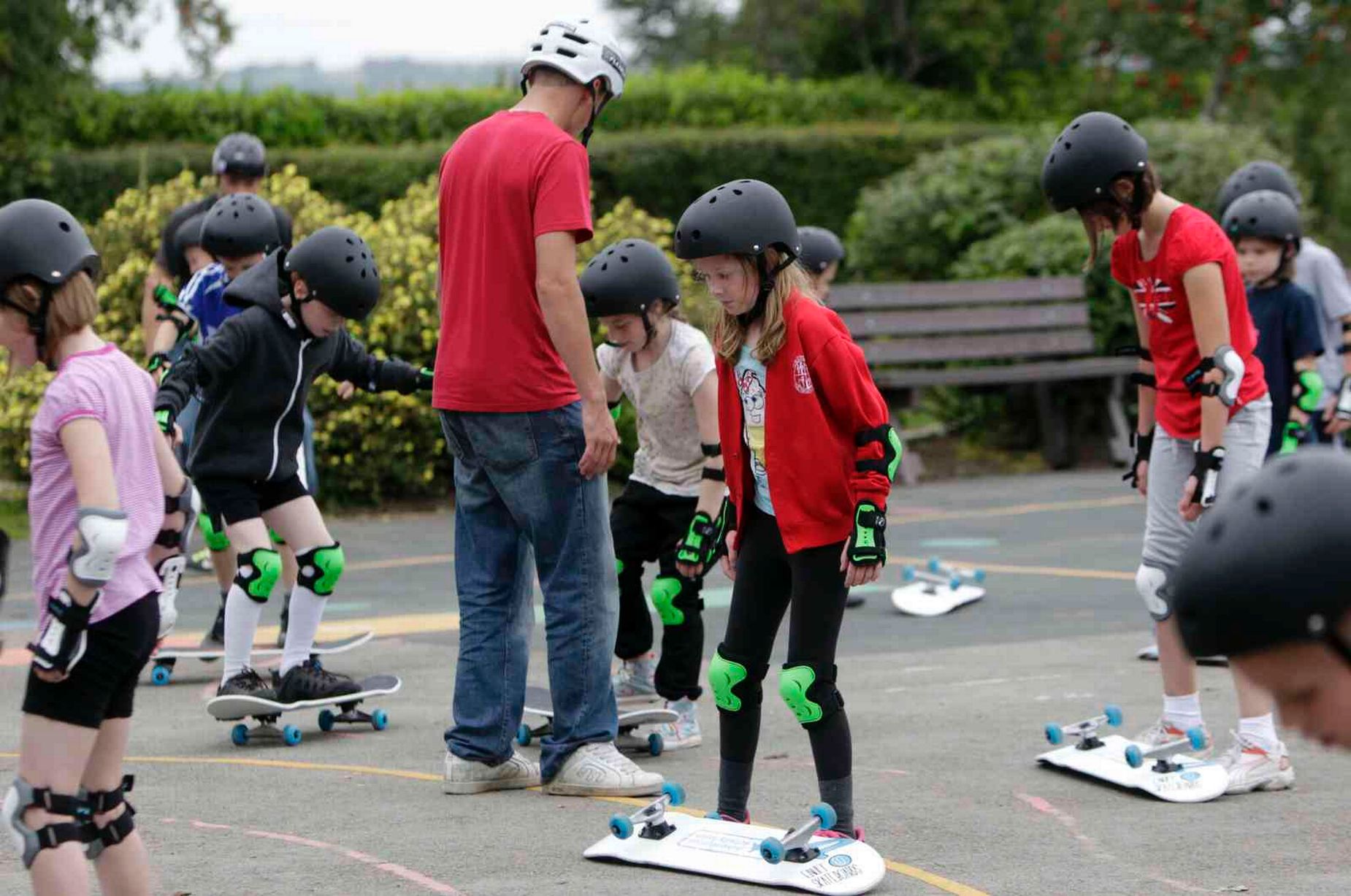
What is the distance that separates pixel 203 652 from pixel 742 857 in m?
3.82

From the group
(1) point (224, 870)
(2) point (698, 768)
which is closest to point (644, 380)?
(2) point (698, 768)

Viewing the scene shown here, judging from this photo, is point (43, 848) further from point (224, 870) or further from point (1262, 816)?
point (1262, 816)

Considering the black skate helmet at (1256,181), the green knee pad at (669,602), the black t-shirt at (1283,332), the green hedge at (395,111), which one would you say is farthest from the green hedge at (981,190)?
the green knee pad at (669,602)

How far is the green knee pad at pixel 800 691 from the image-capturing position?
15.4 ft

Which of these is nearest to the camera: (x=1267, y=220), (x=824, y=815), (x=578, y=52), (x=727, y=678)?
(x=824, y=815)

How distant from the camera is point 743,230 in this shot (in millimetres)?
4852

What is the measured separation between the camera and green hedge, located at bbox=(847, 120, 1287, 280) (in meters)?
16.8

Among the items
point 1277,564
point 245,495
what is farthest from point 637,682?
point 1277,564

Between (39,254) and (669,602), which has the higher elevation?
(39,254)

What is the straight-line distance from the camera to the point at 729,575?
5.09 m

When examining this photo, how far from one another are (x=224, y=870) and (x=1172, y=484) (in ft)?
10.5

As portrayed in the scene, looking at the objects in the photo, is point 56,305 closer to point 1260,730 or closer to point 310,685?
point 310,685

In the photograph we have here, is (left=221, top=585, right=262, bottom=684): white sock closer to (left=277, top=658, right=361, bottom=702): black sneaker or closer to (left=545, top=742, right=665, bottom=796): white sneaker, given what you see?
(left=277, top=658, right=361, bottom=702): black sneaker

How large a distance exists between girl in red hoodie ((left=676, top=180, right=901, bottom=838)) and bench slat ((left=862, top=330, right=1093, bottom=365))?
422 inches
